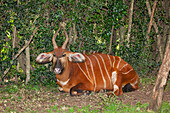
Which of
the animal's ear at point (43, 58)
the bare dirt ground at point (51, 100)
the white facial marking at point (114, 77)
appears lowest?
the bare dirt ground at point (51, 100)

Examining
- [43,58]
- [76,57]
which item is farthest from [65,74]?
[43,58]

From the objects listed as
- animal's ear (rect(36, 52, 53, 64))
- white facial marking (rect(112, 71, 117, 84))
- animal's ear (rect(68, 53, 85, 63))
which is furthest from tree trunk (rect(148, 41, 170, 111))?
animal's ear (rect(36, 52, 53, 64))

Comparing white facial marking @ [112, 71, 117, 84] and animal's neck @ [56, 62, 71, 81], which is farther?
white facial marking @ [112, 71, 117, 84]

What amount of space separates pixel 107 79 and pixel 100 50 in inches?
40.6

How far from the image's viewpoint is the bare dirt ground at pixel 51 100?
450cm

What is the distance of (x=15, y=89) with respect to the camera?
5.42 metres

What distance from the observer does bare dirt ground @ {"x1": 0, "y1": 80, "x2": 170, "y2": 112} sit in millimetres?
4500

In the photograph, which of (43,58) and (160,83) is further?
(43,58)

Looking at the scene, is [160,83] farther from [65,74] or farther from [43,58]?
[43,58]

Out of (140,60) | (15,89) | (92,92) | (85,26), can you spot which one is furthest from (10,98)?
(140,60)

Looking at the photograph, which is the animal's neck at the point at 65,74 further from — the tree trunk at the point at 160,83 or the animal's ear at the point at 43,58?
the tree trunk at the point at 160,83

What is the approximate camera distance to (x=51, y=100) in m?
4.88

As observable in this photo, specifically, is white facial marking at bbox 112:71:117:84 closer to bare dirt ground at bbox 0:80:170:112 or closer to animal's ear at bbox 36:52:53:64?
bare dirt ground at bbox 0:80:170:112

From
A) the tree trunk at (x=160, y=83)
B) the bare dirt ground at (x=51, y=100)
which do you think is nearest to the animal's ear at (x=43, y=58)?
the bare dirt ground at (x=51, y=100)
